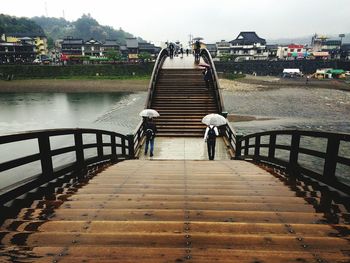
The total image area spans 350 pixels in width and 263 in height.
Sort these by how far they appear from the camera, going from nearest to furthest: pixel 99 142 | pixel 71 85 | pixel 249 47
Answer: pixel 99 142 < pixel 71 85 < pixel 249 47

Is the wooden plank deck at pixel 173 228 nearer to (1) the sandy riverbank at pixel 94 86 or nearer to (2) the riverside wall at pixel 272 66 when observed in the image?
(1) the sandy riverbank at pixel 94 86

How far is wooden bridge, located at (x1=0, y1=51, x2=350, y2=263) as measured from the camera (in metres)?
2.62

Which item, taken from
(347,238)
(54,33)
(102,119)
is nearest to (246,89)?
(102,119)

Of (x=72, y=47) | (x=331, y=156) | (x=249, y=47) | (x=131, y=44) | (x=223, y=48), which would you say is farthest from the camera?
(x=223, y=48)

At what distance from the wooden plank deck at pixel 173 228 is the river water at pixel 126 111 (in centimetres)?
1430

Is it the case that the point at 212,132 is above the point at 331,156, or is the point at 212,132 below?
below

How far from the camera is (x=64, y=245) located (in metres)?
2.74

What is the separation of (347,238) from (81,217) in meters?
3.05

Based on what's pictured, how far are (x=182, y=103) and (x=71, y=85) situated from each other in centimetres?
5011

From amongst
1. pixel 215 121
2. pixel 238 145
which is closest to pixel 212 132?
pixel 215 121

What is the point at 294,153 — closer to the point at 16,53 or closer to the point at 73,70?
the point at 73,70

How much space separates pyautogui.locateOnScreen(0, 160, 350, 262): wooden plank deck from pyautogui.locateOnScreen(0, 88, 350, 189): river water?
14300 millimetres

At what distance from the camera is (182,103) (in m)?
15.9

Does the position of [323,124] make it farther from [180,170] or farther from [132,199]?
[132,199]
